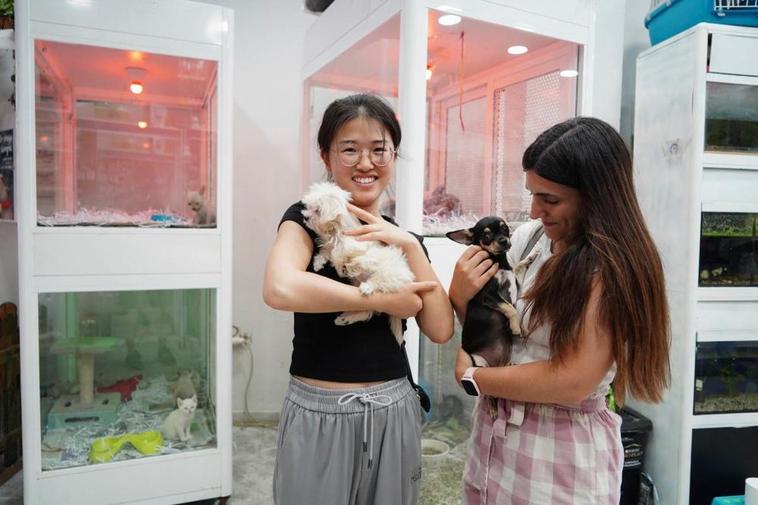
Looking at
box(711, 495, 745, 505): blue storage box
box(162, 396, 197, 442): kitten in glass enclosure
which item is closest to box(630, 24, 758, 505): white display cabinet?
box(711, 495, 745, 505): blue storage box

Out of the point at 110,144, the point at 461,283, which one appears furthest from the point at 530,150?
the point at 110,144

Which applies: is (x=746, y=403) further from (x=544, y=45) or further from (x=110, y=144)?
(x=110, y=144)

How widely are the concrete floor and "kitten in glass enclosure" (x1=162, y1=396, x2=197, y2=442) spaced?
15.5 inches

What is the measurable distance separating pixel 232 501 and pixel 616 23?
11.9 feet

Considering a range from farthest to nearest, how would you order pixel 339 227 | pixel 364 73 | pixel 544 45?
pixel 364 73 < pixel 544 45 < pixel 339 227

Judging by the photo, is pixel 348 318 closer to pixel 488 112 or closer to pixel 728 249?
pixel 488 112

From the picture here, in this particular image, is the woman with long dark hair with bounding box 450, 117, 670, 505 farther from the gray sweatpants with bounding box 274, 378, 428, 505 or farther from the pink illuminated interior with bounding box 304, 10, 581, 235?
the pink illuminated interior with bounding box 304, 10, 581, 235

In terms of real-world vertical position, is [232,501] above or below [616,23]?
below

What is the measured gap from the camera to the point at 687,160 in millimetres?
2443

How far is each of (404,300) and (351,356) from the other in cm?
21

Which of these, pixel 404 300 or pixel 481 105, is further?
pixel 481 105

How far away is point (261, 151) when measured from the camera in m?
3.62

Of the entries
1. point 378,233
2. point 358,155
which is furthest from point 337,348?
point 358,155

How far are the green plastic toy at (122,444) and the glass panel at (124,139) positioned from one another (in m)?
1.15
